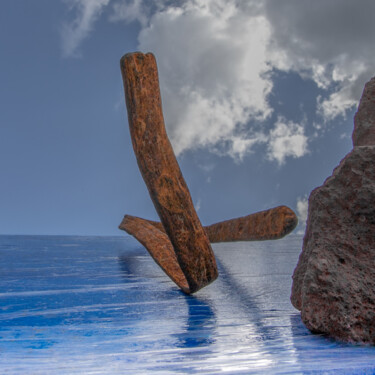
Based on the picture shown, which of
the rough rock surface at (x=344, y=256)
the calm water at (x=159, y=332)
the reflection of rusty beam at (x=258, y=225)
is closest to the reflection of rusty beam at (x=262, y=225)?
the reflection of rusty beam at (x=258, y=225)

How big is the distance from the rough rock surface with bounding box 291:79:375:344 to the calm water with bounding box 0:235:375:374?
113 mm

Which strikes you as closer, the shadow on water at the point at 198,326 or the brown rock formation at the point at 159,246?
the shadow on water at the point at 198,326

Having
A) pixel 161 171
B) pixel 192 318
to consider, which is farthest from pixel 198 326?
pixel 161 171

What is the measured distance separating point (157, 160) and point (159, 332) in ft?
4.11

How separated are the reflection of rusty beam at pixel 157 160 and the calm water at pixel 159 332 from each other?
0.53m

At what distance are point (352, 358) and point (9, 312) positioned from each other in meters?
2.41

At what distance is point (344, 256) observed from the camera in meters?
2.11

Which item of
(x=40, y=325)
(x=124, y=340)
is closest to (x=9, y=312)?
(x=40, y=325)

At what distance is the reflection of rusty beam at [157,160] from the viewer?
2.94 m

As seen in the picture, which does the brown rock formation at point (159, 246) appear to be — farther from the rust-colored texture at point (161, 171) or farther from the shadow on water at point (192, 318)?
the rust-colored texture at point (161, 171)

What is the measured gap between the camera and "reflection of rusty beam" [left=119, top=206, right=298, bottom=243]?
14.5 feet

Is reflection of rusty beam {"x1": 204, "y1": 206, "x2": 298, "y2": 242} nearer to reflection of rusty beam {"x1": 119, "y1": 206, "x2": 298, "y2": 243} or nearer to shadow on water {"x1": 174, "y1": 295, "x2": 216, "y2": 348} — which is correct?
reflection of rusty beam {"x1": 119, "y1": 206, "x2": 298, "y2": 243}

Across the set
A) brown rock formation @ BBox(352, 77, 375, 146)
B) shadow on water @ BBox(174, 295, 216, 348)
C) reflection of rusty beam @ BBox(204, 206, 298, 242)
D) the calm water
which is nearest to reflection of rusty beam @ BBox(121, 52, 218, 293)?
shadow on water @ BBox(174, 295, 216, 348)

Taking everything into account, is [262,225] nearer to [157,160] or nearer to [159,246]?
[159,246]
